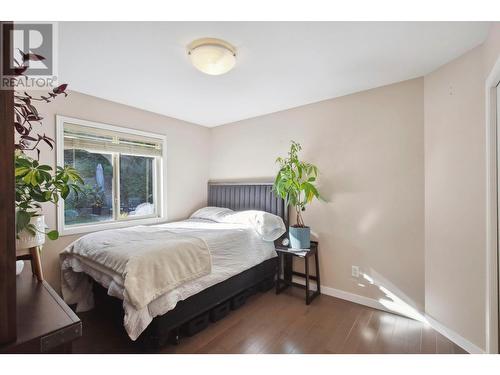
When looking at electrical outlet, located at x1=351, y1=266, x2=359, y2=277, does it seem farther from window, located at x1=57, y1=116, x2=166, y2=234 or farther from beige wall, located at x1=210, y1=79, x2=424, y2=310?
window, located at x1=57, y1=116, x2=166, y2=234

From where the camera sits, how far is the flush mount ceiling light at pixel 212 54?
1.63 m

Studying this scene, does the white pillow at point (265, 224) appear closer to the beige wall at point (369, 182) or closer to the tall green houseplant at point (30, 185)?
the beige wall at point (369, 182)

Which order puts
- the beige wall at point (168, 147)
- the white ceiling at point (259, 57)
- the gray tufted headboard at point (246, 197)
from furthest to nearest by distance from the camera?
the gray tufted headboard at point (246, 197) < the beige wall at point (168, 147) < the white ceiling at point (259, 57)

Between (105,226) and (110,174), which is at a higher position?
(110,174)

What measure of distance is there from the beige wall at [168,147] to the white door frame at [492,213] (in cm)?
336

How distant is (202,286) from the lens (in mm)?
1965

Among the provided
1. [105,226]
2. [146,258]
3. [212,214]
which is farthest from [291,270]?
[105,226]

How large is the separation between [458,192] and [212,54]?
7.14 feet

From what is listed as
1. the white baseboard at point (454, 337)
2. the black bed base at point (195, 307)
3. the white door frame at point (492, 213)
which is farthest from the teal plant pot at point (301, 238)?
the white door frame at point (492, 213)

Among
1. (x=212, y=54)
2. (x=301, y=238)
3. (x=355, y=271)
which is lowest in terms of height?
(x=355, y=271)

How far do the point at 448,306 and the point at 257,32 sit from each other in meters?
2.63

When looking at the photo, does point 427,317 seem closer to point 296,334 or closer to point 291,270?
point 296,334

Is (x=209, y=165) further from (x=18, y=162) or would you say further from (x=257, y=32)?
(x=18, y=162)

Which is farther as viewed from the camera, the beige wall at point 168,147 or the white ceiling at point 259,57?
the beige wall at point 168,147
